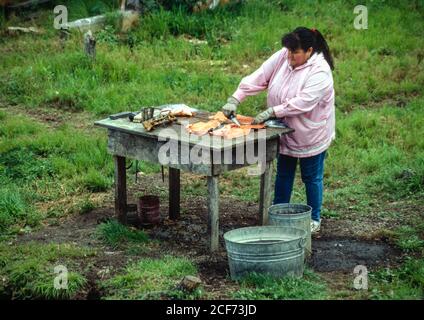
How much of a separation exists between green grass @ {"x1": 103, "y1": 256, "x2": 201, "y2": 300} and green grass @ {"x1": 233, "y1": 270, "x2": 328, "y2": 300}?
431 mm

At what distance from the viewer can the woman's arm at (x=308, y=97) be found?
8008mm

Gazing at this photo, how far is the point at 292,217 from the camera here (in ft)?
25.4

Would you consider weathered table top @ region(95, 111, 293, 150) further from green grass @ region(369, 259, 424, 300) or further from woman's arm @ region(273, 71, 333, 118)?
green grass @ region(369, 259, 424, 300)

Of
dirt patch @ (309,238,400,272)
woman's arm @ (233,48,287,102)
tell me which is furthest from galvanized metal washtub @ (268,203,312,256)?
woman's arm @ (233,48,287,102)

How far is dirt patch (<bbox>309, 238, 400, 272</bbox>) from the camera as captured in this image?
7.84 m

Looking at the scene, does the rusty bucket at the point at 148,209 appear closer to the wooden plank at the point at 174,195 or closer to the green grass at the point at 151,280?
the wooden plank at the point at 174,195

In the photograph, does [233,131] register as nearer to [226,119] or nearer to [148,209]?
[226,119]

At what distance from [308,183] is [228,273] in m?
1.50

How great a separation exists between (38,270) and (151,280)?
1.05 meters

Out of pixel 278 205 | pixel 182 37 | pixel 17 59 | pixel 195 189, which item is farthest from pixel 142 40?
pixel 278 205

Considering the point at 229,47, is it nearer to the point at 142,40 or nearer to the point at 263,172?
the point at 142,40

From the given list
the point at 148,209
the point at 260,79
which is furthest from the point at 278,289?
the point at 260,79
